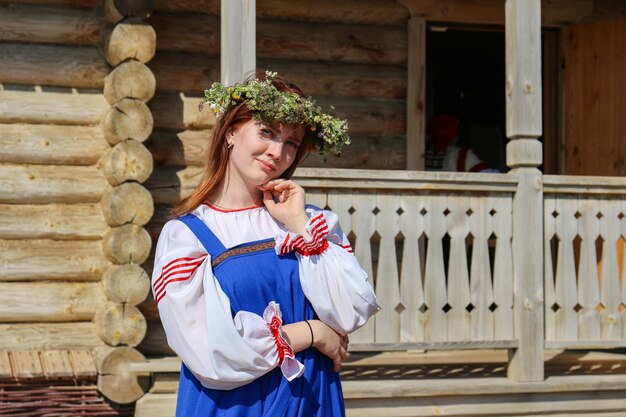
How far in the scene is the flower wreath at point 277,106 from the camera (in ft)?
10.3

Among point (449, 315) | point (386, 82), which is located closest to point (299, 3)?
A: point (386, 82)

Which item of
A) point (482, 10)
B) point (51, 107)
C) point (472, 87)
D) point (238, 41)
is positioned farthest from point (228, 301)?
point (472, 87)

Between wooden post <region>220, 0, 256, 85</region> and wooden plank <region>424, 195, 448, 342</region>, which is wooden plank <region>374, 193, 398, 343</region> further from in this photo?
wooden post <region>220, 0, 256, 85</region>

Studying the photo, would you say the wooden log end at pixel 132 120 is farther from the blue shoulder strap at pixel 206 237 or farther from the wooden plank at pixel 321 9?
the blue shoulder strap at pixel 206 237

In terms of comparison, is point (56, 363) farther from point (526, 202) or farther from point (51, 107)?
point (526, 202)

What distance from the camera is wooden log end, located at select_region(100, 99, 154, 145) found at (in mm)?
7266

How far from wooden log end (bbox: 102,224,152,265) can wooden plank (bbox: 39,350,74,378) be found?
819mm

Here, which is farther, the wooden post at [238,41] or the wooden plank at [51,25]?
the wooden plank at [51,25]

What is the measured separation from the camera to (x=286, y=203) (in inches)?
127

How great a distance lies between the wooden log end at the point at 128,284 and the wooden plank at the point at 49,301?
19.9 inches

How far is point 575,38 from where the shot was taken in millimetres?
8812

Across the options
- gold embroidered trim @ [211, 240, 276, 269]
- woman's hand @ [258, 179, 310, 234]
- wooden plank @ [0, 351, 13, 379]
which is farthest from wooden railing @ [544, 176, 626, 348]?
gold embroidered trim @ [211, 240, 276, 269]

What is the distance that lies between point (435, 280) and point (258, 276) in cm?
369

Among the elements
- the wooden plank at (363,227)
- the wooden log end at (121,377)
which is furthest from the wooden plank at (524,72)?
the wooden log end at (121,377)
